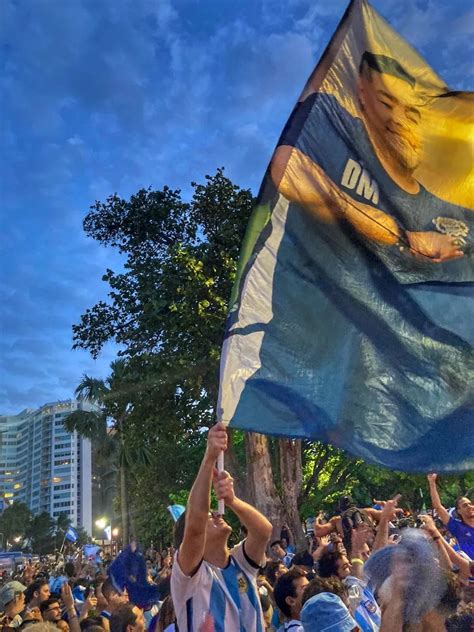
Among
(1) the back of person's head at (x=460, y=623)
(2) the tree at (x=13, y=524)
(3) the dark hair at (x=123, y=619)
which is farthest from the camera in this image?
(2) the tree at (x=13, y=524)

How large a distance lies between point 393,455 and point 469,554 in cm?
272

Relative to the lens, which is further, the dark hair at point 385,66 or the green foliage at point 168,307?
the green foliage at point 168,307

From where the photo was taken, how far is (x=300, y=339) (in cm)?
446

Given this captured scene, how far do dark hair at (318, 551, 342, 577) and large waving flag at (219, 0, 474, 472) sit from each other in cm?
152

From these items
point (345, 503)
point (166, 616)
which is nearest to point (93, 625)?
point (166, 616)

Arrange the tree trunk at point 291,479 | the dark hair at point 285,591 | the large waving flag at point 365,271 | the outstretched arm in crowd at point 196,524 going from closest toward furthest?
the outstretched arm in crowd at point 196,524, the large waving flag at point 365,271, the dark hair at point 285,591, the tree trunk at point 291,479

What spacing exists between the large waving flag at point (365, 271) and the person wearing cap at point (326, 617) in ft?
3.90

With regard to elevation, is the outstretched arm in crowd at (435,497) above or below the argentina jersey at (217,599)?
above

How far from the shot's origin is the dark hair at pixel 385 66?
504cm

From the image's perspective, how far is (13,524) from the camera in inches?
4119

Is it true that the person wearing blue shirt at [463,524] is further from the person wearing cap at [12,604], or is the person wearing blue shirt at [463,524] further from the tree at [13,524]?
the tree at [13,524]

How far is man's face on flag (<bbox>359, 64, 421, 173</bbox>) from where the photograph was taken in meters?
5.05

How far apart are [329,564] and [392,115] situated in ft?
12.0

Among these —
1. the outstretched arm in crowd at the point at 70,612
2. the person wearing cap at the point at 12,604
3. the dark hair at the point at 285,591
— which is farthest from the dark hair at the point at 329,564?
the person wearing cap at the point at 12,604
